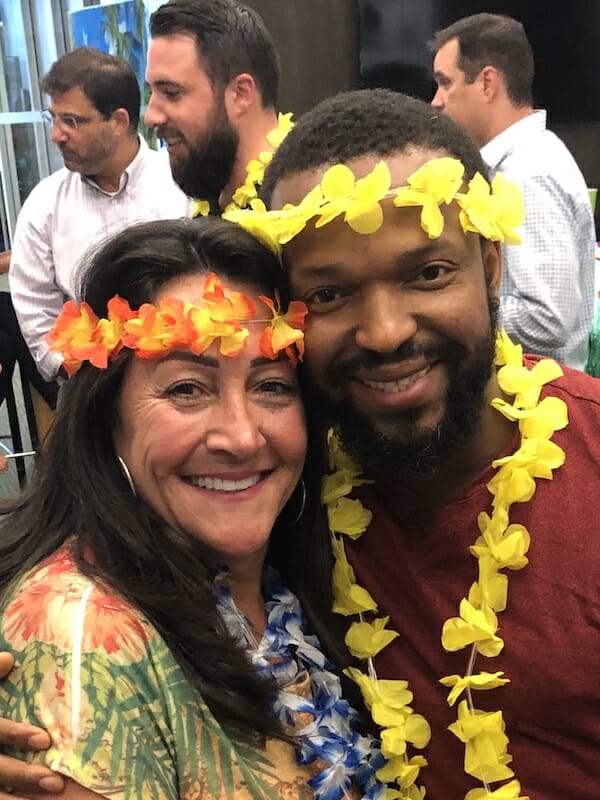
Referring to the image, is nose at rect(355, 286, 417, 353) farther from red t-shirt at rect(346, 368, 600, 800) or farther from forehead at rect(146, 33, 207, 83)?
forehead at rect(146, 33, 207, 83)

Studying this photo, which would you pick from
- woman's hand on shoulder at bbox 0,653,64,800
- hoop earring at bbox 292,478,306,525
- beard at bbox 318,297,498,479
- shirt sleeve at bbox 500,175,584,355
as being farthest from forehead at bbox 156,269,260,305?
shirt sleeve at bbox 500,175,584,355

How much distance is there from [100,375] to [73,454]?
120 mm

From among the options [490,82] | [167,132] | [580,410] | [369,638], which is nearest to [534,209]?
[490,82]

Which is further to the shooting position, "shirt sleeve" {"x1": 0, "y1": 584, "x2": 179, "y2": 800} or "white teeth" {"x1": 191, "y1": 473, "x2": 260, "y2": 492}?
"white teeth" {"x1": 191, "y1": 473, "x2": 260, "y2": 492}

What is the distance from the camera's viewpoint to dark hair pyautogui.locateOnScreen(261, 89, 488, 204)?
130 centimetres

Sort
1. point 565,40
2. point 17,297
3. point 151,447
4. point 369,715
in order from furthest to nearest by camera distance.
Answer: point 565,40
point 17,297
point 369,715
point 151,447

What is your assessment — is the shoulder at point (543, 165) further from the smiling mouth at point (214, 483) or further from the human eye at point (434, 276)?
the smiling mouth at point (214, 483)

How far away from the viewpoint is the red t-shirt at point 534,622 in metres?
1.30

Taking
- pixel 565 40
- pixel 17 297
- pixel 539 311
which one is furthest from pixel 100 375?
pixel 565 40

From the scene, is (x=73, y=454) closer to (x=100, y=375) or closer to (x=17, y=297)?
(x=100, y=375)

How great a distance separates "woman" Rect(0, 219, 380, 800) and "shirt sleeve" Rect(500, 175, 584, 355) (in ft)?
4.37

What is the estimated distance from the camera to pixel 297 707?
4.30 ft

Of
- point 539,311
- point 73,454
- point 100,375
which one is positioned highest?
point 100,375

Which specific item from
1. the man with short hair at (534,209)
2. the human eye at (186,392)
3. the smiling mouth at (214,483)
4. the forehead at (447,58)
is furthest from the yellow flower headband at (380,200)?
the forehead at (447,58)
